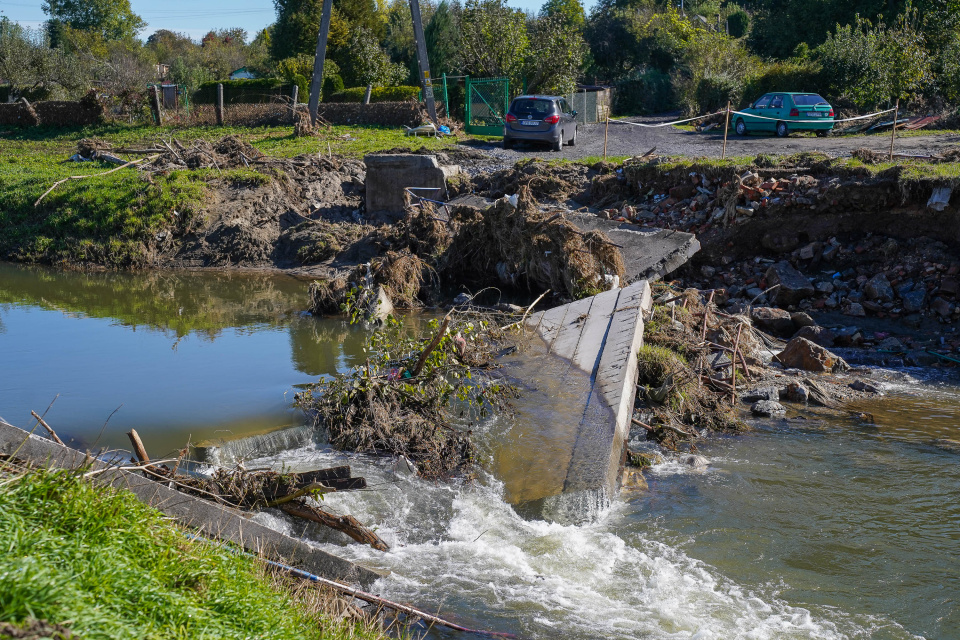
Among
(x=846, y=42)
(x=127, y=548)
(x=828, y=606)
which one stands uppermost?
(x=846, y=42)

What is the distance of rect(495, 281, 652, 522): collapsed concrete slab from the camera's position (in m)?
6.39

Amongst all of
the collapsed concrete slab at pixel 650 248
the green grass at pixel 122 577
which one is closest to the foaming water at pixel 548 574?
the green grass at pixel 122 577

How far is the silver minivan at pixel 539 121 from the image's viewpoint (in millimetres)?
22281

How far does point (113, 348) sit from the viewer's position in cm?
1097

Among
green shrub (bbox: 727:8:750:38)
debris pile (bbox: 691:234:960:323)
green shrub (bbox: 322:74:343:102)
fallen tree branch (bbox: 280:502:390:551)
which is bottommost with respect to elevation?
fallen tree branch (bbox: 280:502:390:551)

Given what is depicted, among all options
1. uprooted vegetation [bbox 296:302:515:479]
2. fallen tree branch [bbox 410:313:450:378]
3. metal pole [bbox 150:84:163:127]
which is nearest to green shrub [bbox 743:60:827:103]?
metal pole [bbox 150:84:163:127]

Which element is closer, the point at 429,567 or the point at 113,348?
the point at 429,567

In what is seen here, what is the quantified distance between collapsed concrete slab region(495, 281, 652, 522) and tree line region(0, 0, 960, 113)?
2295cm

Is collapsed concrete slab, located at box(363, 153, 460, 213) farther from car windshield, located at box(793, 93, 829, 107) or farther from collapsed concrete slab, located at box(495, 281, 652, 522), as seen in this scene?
car windshield, located at box(793, 93, 829, 107)

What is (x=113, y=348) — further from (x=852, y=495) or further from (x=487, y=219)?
(x=852, y=495)

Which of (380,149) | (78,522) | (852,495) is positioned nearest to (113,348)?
(78,522)

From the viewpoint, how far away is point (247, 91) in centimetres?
3403

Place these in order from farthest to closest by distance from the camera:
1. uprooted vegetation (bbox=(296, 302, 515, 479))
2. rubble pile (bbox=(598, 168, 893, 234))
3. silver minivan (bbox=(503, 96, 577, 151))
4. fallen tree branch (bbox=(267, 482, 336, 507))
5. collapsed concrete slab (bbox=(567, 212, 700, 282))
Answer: silver minivan (bbox=(503, 96, 577, 151)) → rubble pile (bbox=(598, 168, 893, 234)) → collapsed concrete slab (bbox=(567, 212, 700, 282)) → uprooted vegetation (bbox=(296, 302, 515, 479)) → fallen tree branch (bbox=(267, 482, 336, 507))

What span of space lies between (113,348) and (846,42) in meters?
28.4
